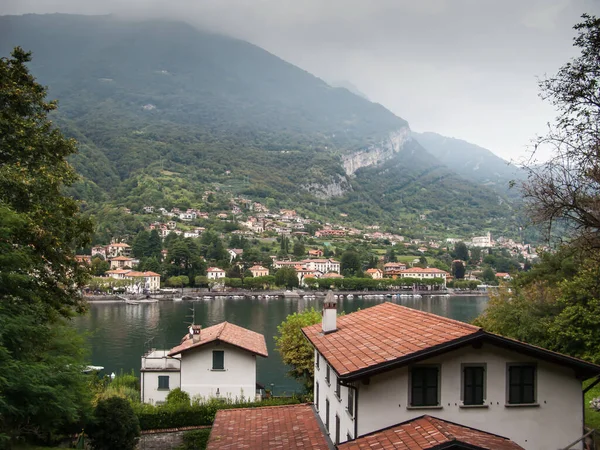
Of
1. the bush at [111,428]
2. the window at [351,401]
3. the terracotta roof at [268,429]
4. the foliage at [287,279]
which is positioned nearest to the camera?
the window at [351,401]

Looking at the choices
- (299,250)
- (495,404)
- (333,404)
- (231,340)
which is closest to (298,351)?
(231,340)

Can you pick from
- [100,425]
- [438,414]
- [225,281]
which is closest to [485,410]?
[438,414]

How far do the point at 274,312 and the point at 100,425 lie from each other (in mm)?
66902

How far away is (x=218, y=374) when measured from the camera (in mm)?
23109

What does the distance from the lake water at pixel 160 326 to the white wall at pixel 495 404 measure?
15920 mm

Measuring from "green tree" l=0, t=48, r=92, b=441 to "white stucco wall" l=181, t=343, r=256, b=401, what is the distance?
23.5 feet

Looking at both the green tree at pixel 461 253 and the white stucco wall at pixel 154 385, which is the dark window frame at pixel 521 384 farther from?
the green tree at pixel 461 253

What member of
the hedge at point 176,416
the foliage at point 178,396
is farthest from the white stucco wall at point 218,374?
the hedge at point 176,416

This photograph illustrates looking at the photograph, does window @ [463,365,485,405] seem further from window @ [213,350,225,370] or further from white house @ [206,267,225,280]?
white house @ [206,267,225,280]

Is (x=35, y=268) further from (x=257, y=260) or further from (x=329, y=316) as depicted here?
(x=257, y=260)

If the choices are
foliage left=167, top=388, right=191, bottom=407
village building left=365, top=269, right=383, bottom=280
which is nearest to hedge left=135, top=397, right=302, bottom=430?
foliage left=167, top=388, right=191, bottom=407

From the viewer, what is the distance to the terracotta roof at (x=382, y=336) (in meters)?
11.1

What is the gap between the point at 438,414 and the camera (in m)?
10.8

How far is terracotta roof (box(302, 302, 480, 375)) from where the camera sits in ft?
36.4
